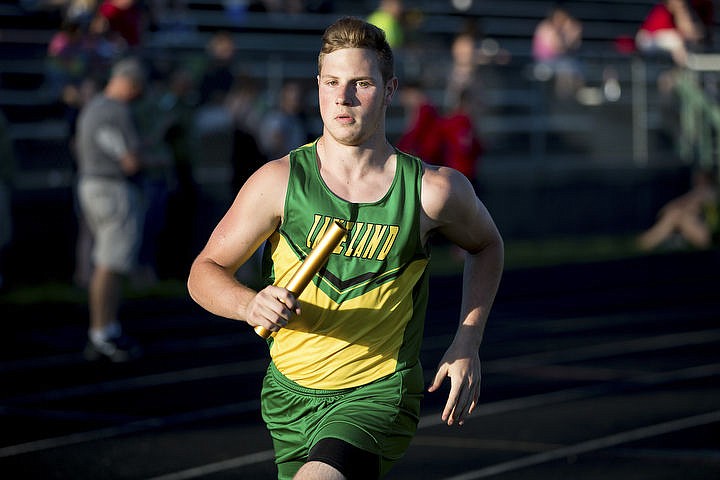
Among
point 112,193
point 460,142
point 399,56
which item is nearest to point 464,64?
point 399,56

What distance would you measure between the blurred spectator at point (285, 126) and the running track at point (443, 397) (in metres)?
2.37

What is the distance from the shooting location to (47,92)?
15352mm

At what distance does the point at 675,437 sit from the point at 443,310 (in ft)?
18.7

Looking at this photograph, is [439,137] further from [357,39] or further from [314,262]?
[314,262]

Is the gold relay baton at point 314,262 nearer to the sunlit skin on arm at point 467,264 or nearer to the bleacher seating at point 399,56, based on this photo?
the sunlit skin on arm at point 467,264

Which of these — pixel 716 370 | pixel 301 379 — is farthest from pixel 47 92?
pixel 301 379

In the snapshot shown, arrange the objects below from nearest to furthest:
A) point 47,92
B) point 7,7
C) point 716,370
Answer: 1. point 716,370
2. point 47,92
3. point 7,7

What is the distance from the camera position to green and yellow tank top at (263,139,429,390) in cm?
430

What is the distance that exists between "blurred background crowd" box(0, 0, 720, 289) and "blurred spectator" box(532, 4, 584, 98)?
3cm

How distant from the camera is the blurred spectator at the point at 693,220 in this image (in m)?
19.0

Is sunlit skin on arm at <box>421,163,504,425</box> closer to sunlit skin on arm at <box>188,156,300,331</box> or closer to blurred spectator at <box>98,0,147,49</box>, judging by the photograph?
sunlit skin on arm at <box>188,156,300,331</box>

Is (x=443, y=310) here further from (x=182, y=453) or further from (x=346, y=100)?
(x=346, y=100)

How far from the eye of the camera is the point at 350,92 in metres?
4.21

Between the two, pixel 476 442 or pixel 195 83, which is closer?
pixel 476 442
